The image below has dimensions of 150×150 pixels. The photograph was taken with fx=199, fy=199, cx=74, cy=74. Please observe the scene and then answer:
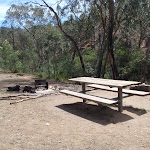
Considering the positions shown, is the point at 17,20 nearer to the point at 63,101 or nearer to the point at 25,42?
the point at 25,42

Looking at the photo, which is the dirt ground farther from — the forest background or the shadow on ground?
the forest background

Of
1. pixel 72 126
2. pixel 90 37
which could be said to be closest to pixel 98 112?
pixel 72 126

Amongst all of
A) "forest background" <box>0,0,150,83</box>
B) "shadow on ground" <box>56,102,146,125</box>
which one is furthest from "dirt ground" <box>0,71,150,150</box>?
"forest background" <box>0,0,150,83</box>

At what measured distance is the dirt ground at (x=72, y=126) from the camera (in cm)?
317

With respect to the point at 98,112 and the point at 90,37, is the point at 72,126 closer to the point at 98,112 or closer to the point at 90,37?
the point at 98,112

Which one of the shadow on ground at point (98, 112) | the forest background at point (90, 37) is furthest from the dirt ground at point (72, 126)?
the forest background at point (90, 37)

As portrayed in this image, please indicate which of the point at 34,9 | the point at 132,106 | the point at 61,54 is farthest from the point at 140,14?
the point at 34,9

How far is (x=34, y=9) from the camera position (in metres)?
20.8

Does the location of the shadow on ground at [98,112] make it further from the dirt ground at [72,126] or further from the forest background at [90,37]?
the forest background at [90,37]

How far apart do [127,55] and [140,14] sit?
13.0ft

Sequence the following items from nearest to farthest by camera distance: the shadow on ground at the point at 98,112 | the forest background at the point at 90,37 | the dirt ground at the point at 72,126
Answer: the dirt ground at the point at 72,126 → the shadow on ground at the point at 98,112 → the forest background at the point at 90,37

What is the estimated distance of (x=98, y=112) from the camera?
5.07 metres

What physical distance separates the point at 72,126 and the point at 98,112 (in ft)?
3.82

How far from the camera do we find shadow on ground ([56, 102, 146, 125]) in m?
4.47
